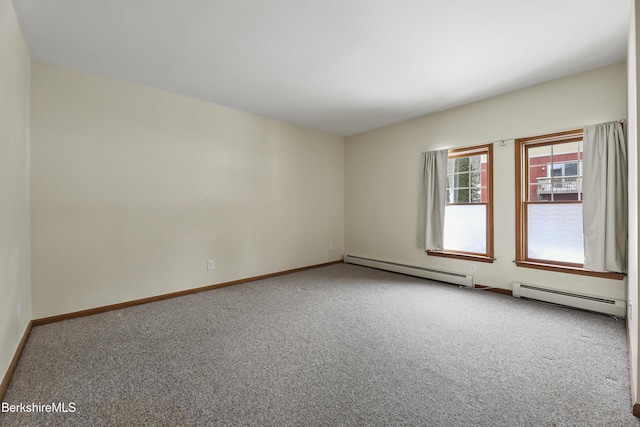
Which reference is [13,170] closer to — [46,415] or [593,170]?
[46,415]

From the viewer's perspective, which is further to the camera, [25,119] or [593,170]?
[593,170]

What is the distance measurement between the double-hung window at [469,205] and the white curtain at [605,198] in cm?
100

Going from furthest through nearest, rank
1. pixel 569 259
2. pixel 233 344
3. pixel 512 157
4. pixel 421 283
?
pixel 421 283 < pixel 512 157 < pixel 569 259 < pixel 233 344

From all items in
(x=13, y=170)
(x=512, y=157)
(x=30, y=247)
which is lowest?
(x=30, y=247)

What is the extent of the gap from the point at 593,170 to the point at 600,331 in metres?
1.67

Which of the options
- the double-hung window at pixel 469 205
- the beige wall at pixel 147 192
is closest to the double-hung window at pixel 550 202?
the double-hung window at pixel 469 205

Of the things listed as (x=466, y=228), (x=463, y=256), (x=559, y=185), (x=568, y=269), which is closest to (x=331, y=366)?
(x=463, y=256)

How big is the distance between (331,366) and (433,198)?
3248 mm

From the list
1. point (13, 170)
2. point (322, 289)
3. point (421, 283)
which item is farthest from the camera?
point (421, 283)

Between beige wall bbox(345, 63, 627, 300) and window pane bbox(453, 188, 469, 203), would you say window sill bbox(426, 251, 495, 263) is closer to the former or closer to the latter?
beige wall bbox(345, 63, 627, 300)

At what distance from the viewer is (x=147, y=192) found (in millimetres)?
3492

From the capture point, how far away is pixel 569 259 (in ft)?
10.9

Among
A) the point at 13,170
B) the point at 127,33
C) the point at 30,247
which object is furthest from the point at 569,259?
the point at 30,247

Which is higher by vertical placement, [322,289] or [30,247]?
[30,247]
